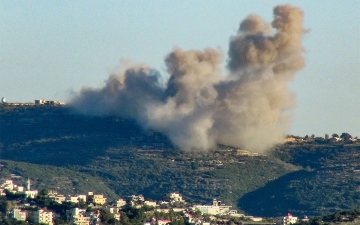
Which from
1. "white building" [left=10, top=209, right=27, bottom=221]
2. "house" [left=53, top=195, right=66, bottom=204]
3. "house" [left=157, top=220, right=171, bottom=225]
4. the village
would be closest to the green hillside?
the village

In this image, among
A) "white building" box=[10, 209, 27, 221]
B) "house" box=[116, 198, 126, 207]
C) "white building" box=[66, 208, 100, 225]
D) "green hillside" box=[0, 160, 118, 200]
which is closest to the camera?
"white building" box=[10, 209, 27, 221]

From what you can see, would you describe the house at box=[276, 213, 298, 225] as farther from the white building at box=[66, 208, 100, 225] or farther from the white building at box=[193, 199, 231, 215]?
the white building at box=[66, 208, 100, 225]

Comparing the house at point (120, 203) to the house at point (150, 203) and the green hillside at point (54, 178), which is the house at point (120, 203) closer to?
the house at point (150, 203)

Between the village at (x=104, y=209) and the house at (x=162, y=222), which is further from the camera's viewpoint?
the house at (x=162, y=222)

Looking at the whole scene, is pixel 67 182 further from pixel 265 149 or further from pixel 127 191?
pixel 265 149

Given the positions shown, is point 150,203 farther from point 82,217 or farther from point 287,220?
point 82,217

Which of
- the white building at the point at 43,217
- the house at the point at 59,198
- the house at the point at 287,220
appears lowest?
the white building at the point at 43,217

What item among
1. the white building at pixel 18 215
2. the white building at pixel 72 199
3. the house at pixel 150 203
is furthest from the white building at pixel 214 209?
the white building at pixel 18 215
